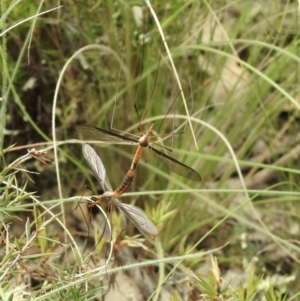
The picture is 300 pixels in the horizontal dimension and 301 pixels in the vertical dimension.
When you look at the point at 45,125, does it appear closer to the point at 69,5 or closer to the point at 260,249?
the point at 69,5

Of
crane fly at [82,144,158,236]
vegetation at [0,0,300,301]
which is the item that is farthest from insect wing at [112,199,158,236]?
vegetation at [0,0,300,301]

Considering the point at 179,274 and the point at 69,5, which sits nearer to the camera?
the point at 179,274

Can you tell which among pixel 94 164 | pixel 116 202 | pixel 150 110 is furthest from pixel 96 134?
pixel 150 110

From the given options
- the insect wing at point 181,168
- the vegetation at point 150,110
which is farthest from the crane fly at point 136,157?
the vegetation at point 150,110

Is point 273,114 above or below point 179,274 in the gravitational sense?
above

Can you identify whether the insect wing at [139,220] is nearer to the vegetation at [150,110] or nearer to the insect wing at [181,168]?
the insect wing at [181,168]

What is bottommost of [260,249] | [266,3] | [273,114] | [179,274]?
[260,249]

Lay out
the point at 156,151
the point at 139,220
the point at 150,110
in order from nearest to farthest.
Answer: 1. the point at 139,220
2. the point at 156,151
3. the point at 150,110

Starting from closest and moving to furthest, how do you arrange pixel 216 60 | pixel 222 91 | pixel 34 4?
pixel 34 4 < pixel 216 60 < pixel 222 91

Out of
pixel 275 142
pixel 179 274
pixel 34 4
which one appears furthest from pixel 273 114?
pixel 34 4

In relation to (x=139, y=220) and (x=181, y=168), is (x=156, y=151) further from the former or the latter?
(x=139, y=220)
